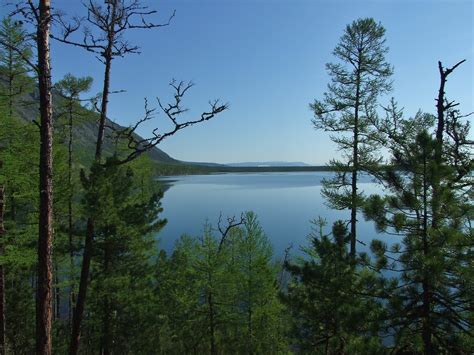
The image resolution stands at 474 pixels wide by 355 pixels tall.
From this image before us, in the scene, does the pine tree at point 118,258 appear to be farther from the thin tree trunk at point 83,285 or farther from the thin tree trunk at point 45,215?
the thin tree trunk at point 45,215

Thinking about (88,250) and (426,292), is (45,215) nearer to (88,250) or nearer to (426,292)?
(88,250)

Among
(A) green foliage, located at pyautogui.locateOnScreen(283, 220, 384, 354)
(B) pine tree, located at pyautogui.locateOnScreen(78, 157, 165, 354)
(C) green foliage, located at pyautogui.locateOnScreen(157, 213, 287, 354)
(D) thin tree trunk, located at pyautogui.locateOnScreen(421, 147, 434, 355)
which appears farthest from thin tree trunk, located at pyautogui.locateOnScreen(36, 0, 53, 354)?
(C) green foliage, located at pyautogui.locateOnScreen(157, 213, 287, 354)

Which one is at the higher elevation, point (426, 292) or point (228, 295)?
point (426, 292)

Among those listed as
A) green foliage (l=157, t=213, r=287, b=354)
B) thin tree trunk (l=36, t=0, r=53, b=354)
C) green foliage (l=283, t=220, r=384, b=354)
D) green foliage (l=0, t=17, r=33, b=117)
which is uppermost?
green foliage (l=0, t=17, r=33, b=117)

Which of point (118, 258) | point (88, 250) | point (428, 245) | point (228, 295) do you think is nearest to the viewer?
point (428, 245)

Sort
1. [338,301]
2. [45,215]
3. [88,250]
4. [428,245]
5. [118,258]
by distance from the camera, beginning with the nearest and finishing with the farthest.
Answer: [45,215] < [428,245] < [338,301] < [88,250] < [118,258]

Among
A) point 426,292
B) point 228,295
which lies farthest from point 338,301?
point 228,295

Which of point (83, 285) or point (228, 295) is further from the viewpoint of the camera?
point (228, 295)

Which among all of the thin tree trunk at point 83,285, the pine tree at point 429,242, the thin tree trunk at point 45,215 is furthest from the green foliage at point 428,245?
the thin tree trunk at point 83,285

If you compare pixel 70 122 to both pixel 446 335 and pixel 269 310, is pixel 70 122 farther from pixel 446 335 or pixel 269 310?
pixel 446 335

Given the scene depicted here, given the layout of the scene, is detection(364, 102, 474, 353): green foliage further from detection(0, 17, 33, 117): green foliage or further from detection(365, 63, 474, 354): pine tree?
detection(0, 17, 33, 117): green foliage

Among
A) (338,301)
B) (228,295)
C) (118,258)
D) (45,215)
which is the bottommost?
(228,295)

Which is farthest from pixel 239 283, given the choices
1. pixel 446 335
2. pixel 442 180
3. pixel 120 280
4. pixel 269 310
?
pixel 442 180

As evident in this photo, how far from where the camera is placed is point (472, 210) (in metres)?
5.70
